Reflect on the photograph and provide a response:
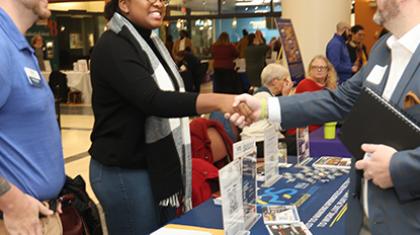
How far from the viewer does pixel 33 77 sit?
1.61 metres

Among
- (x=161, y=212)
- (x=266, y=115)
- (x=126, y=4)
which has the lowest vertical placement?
(x=161, y=212)

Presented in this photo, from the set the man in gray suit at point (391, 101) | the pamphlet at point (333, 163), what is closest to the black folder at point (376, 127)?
the man in gray suit at point (391, 101)

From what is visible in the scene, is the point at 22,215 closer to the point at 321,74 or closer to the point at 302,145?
the point at 302,145

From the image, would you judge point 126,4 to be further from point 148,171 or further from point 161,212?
point 161,212

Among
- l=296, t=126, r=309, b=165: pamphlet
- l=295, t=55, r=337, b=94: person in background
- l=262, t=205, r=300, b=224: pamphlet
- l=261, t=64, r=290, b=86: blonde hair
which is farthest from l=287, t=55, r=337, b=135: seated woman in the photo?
l=262, t=205, r=300, b=224: pamphlet

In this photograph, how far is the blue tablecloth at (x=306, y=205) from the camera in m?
2.07

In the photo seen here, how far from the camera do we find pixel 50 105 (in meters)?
1.70

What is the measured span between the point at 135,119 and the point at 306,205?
898 millimetres

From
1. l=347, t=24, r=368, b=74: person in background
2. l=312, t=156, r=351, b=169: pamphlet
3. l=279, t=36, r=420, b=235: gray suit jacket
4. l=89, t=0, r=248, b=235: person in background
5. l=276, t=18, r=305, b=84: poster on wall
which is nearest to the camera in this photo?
l=279, t=36, r=420, b=235: gray suit jacket

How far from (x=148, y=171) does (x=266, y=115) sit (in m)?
0.60

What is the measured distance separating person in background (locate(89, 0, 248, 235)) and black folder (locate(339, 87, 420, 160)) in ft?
2.07

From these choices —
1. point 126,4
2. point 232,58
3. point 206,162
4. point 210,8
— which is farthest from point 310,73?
point 210,8

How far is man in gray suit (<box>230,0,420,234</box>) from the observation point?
1.39 meters

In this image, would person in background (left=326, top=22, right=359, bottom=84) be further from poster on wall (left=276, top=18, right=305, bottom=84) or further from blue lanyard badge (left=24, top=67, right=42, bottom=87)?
blue lanyard badge (left=24, top=67, right=42, bottom=87)
